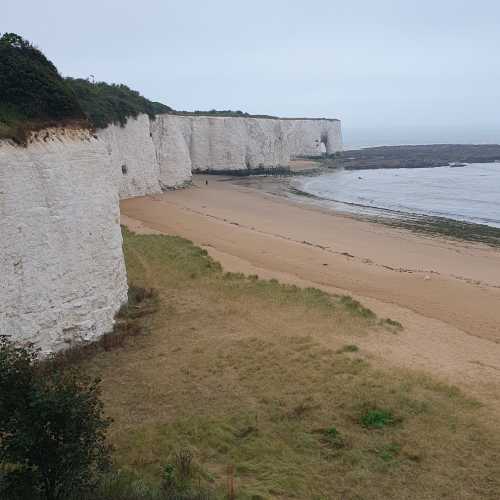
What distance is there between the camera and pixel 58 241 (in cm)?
1195

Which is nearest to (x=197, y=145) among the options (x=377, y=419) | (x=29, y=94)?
(x=29, y=94)

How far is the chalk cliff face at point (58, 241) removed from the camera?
35.7 feet

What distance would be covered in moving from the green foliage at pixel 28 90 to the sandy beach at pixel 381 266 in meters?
9.27

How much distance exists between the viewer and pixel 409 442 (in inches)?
Answer: 371

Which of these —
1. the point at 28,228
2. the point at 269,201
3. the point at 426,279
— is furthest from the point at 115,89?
the point at 28,228

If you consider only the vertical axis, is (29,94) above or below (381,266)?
above

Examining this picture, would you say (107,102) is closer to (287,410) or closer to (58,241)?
(58,241)

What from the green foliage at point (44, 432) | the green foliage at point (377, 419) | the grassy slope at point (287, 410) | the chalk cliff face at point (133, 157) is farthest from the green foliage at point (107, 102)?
the green foliage at point (44, 432)

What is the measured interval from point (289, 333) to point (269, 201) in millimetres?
29126

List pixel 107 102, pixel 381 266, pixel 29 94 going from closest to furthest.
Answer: pixel 29 94
pixel 381 266
pixel 107 102

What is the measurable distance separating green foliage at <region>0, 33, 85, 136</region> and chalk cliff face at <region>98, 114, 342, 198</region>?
740 cm

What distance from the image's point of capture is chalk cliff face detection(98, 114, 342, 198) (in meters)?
36.4

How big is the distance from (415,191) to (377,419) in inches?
1812

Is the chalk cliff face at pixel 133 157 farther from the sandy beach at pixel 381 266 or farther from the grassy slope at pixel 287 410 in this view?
the grassy slope at pixel 287 410
